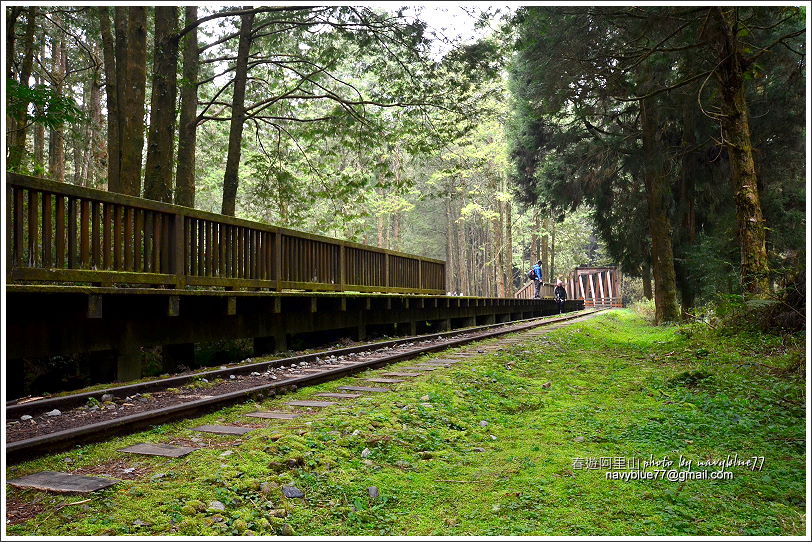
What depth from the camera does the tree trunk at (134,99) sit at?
1118 cm

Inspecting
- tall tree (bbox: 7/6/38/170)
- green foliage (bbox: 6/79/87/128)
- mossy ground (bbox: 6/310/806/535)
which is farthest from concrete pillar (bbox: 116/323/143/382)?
tall tree (bbox: 7/6/38/170)

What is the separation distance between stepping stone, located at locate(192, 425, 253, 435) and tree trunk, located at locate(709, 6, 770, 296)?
318 inches

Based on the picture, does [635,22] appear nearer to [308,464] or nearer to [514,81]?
[308,464]

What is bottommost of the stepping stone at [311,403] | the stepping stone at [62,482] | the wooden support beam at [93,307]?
the stepping stone at [62,482]

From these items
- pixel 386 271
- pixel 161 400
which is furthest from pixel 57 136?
pixel 161 400

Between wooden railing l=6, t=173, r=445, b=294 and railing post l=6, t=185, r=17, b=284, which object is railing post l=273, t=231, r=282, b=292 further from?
railing post l=6, t=185, r=17, b=284

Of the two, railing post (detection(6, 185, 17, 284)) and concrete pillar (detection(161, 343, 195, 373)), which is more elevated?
railing post (detection(6, 185, 17, 284))

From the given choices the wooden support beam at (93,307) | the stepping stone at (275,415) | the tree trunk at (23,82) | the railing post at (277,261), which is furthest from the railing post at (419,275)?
the stepping stone at (275,415)

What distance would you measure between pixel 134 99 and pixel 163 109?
114 centimetres

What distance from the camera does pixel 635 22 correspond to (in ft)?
33.2

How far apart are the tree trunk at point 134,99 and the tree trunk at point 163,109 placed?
0.69 metres

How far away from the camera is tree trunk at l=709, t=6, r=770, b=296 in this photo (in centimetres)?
927

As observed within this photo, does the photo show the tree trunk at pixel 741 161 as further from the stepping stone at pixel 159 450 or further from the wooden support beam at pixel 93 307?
the wooden support beam at pixel 93 307

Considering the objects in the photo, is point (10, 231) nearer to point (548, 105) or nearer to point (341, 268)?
point (341, 268)
